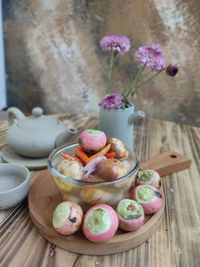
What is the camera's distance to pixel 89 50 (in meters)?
1.29

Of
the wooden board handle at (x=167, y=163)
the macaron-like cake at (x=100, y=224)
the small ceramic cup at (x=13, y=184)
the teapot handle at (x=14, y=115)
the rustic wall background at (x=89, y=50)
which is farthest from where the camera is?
the rustic wall background at (x=89, y=50)

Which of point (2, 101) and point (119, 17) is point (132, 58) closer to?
point (119, 17)

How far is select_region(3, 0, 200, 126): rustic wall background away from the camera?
1174 mm

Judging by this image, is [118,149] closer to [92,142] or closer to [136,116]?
[92,142]

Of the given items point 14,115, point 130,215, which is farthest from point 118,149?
point 14,115

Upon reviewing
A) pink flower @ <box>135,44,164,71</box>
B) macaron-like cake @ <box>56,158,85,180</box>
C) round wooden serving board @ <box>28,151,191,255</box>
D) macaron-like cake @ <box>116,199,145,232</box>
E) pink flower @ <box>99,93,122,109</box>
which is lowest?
round wooden serving board @ <box>28,151,191,255</box>

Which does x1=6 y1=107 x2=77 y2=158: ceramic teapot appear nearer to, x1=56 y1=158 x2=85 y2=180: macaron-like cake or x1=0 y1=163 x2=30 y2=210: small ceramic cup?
x1=0 y1=163 x2=30 y2=210: small ceramic cup

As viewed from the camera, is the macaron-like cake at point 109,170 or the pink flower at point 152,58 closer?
the macaron-like cake at point 109,170

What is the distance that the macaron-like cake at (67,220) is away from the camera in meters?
0.53

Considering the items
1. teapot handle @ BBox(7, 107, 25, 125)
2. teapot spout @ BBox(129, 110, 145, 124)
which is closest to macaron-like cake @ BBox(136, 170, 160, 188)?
teapot spout @ BBox(129, 110, 145, 124)

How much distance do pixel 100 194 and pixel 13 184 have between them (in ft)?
0.81

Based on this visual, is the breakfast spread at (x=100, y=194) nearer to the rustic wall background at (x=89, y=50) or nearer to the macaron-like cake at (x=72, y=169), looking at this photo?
the macaron-like cake at (x=72, y=169)

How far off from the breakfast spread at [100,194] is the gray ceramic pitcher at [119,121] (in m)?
0.23

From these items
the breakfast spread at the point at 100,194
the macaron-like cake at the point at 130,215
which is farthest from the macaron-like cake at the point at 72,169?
the macaron-like cake at the point at 130,215
